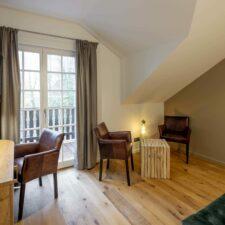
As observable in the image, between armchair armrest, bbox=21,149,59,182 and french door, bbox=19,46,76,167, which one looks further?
french door, bbox=19,46,76,167

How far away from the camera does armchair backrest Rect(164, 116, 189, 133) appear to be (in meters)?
3.61

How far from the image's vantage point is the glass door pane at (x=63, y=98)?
288 centimetres

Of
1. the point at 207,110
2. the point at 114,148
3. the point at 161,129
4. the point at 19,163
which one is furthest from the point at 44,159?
the point at 207,110

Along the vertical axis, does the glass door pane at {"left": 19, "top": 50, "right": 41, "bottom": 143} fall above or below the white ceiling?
below

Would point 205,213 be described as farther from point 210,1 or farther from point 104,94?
point 104,94

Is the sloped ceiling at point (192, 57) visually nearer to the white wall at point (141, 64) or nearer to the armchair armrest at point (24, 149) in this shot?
the white wall at point (141, 64)

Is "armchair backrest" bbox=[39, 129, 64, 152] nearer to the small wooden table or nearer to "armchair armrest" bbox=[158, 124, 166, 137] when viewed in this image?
the small wooden table

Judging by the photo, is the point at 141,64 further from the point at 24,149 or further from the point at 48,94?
the point at 24,149

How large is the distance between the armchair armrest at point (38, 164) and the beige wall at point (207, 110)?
281 centimetres

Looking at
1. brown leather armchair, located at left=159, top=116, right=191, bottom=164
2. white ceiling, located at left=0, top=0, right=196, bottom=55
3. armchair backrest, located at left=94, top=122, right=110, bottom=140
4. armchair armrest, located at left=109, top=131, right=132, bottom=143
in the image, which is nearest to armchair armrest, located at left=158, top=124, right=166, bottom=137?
brown leather armchair, located at left=159, top=116, right=191, bottom=164

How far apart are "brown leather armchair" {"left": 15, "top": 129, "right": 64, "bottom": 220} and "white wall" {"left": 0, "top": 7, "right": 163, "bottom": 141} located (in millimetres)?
1183

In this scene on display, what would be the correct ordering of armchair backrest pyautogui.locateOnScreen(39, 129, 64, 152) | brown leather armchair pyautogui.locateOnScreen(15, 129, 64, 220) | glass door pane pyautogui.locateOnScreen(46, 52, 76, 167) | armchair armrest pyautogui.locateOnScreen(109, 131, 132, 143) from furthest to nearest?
armchair armrest pyautogui.locateOnScreen(109, 131, 132, 143)
glass door pane pyautogui.locateOnScreen(46, 52, 76, 167)
armchair backrest pyautogui.locateOnScreen(39, 129, 64, 152)
brown leather armchair pyautogui.locateOnScreen(15, 129, 64, 220)

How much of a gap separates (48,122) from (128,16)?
6.47 ft

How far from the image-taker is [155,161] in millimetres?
2711
